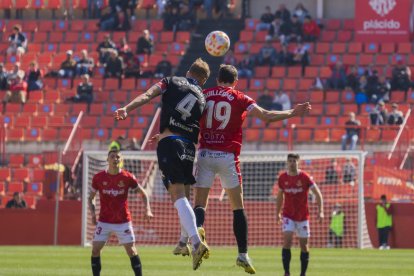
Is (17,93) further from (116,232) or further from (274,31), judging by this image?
(116,232)

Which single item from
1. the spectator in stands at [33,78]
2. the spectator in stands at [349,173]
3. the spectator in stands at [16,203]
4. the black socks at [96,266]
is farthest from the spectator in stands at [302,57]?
the black socks at [96,266]

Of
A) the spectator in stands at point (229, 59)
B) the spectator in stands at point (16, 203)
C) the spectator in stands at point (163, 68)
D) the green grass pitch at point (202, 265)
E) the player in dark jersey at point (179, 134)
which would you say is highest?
the spectator in stands at point (229, 59)

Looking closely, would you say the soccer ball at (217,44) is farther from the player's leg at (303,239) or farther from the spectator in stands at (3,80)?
the spectator in stands at (3,80)

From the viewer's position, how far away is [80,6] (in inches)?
1720

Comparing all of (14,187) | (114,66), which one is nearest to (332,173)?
(14,187)

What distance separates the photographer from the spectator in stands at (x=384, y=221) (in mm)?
30859

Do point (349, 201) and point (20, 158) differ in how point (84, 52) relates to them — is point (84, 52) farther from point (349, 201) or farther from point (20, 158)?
point (349, 201)

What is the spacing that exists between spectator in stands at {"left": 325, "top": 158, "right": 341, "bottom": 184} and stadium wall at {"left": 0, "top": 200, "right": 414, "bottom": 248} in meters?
1.12

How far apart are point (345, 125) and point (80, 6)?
1347 centimetres

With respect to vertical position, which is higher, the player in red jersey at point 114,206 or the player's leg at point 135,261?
the player in red jersey at point 114,206

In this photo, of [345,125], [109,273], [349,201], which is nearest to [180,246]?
[109,273]

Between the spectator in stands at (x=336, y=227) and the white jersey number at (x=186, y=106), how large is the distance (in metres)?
16.8

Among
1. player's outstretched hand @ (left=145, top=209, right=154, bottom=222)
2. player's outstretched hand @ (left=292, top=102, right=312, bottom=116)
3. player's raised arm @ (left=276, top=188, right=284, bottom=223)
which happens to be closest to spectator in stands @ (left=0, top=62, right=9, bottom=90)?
player's raised arm @ (left=276, top=188, right=284, bottom=223)

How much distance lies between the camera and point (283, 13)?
3922cm
